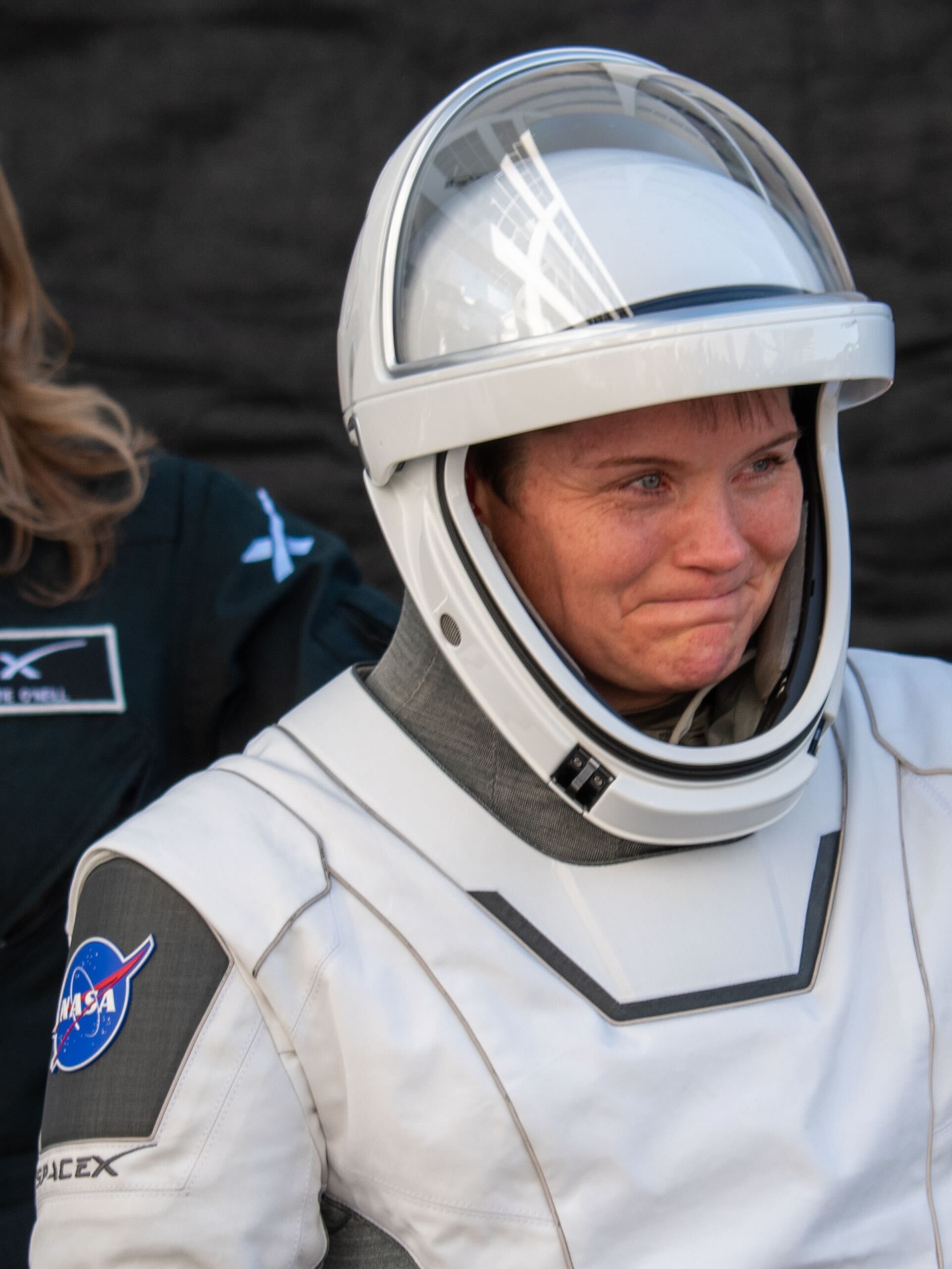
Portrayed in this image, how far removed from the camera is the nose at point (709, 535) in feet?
3.31

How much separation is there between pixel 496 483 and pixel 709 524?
18cm

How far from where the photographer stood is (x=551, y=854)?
1068 mm

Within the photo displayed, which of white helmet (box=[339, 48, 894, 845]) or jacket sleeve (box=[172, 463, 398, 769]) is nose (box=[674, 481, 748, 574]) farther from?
jacket sleeve (box=[172, 463, 398, 769])

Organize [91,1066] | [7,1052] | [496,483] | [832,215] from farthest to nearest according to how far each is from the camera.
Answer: [832,215] → [7,1052] → [496,483] → [91,1066]

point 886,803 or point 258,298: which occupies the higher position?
point 258,298

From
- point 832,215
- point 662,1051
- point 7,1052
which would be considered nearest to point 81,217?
point 832,215

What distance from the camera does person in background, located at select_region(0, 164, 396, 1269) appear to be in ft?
4.69

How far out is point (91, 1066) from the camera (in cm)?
98

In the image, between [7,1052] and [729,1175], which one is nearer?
[729,1175]

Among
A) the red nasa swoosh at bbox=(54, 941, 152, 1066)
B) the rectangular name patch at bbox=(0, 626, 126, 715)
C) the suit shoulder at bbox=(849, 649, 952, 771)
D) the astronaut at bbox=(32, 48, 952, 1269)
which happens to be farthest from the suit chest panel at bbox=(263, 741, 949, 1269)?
the rectangular name patch at bbox=(0, 626, 126, 715)

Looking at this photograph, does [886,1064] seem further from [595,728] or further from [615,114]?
[615,114]

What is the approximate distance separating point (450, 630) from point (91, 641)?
0.55 meters

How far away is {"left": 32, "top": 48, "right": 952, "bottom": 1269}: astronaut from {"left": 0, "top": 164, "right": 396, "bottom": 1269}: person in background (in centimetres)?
36

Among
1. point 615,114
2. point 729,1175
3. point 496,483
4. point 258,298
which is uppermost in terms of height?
point 615,114
